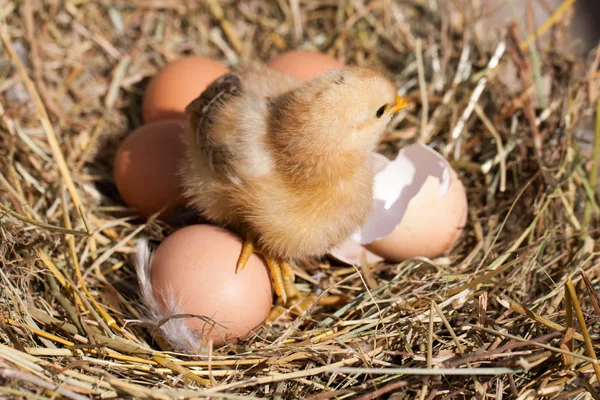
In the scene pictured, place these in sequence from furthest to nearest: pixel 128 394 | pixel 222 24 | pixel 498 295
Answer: pixel 222 24
pixel 498 295
pixel 128 394

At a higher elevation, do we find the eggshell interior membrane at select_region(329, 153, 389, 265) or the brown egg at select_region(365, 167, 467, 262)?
the brown egg at select_region(365, 167, 467, 262)

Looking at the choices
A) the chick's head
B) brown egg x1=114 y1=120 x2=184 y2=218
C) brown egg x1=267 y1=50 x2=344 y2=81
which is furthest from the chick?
brown egg x1=267 y1=50 x2=344 y2=81

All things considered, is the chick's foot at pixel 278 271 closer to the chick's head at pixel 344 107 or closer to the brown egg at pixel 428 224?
the brown egg at pixel 428 224

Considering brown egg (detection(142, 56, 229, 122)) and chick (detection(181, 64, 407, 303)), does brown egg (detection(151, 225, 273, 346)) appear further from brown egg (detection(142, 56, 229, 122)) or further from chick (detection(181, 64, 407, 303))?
brown egg (detection(142, 56, 229, 122))

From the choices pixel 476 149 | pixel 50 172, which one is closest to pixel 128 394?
pixel 50 172

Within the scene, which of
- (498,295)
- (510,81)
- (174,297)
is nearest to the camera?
(174,297)

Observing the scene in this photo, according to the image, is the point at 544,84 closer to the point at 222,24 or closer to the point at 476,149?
the point at 476,149
